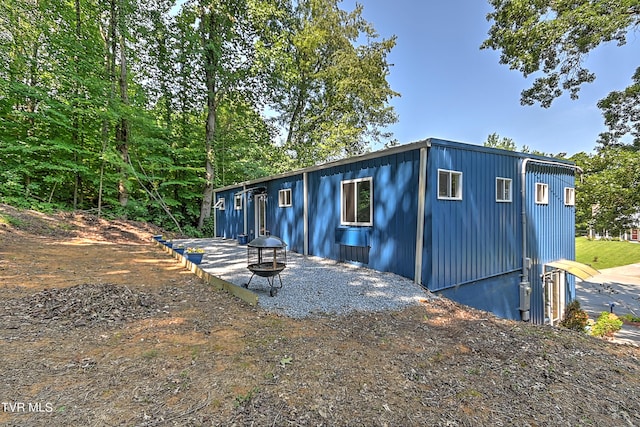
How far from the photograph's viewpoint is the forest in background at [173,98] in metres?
11.9

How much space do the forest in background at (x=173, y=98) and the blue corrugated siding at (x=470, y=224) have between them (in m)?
11.5

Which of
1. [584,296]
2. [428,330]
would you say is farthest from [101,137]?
[584,296]

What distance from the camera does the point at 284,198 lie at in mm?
9953

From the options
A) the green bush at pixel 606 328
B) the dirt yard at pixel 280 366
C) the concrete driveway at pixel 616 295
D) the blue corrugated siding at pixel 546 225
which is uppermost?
the blue corrugated siding at pixel 546 225

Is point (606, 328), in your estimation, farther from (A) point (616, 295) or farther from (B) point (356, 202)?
(A) point (616, 295)

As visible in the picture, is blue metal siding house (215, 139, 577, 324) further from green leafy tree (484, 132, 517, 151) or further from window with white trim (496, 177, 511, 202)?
green leafy tree (484, 132, 517, 151)

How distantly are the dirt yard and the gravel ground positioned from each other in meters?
0.35

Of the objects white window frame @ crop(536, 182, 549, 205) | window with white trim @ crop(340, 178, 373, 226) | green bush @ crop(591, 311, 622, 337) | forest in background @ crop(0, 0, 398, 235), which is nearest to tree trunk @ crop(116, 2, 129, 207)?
forest in background @ crop(0, 0, 398, 235)

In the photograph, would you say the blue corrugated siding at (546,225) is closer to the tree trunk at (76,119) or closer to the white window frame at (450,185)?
the white window frame at (450,185)

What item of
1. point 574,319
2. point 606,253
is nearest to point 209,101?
point 574,319

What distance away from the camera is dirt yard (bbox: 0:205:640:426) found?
2.06 metres

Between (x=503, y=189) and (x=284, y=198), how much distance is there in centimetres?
641

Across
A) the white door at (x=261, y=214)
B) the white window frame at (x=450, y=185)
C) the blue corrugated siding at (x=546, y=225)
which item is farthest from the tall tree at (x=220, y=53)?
the blue corrugated siding at (x=546, y=225)

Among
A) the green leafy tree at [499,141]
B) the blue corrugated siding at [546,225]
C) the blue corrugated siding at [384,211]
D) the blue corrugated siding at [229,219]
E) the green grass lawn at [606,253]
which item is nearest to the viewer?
the blue corrugated siding at [384,211]
